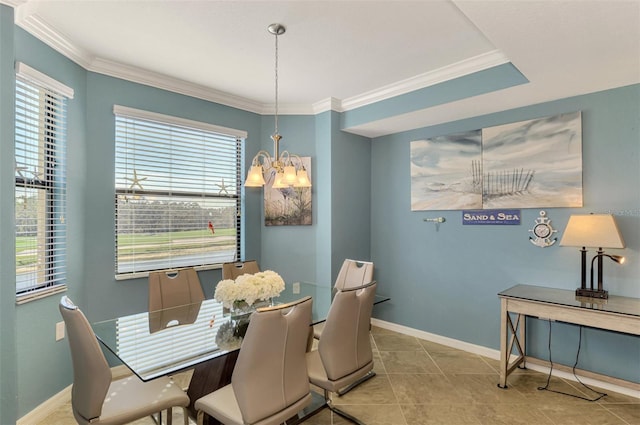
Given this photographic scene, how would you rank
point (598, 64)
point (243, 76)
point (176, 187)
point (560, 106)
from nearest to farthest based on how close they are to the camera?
point (598, 64)
point (560, 106)
point (243, 76)
point (176, 187)

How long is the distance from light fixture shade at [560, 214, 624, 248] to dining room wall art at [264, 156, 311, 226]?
2460 mm

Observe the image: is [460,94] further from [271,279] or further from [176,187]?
[176,187]

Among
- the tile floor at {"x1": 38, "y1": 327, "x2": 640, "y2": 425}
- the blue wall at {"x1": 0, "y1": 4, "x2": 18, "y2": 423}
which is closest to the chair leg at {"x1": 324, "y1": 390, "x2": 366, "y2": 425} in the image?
the tile floor at {"x1": 38, "y1": 327, "x2": 640, "y2": 425}

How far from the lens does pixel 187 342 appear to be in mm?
1805

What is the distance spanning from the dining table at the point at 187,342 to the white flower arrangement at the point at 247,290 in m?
→ 0.14

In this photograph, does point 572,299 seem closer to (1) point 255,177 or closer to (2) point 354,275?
(2) point 354,275

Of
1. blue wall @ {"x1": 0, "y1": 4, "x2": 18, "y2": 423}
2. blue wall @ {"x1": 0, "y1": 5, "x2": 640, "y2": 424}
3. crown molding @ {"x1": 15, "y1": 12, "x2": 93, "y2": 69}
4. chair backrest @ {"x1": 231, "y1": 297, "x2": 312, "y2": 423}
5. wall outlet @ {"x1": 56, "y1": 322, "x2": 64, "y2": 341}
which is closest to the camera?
chair backrest @ {"x1": 231, "y1": 297, "x2": 312, "y2": 423}

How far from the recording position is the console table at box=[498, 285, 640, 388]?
7.22ft

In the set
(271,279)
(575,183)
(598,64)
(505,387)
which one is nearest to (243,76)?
(271,279)

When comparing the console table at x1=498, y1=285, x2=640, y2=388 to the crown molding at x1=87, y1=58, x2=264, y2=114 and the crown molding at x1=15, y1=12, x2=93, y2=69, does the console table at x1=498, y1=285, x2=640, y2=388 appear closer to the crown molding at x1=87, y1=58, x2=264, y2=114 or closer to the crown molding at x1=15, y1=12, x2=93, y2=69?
the crown molding at x1=87, y1=58, x2=264, y2=114

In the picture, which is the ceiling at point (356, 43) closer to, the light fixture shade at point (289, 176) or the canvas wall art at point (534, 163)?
the canvas wall art at point (534, 163)


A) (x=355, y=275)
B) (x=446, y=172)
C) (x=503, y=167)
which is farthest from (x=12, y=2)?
(x=503, y=167)

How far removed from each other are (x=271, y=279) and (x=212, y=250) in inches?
61.6

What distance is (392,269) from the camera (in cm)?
404
